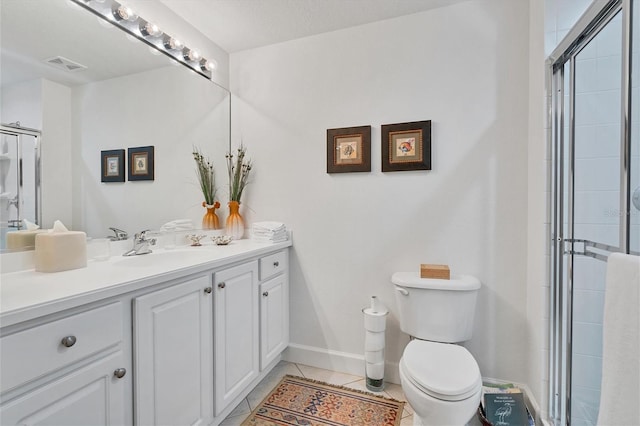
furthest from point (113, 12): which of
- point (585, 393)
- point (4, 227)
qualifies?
point (585, 393)

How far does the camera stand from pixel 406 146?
1.92m

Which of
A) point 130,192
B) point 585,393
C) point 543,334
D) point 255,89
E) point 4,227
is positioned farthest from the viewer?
point 255,89

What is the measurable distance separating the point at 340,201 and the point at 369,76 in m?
0.86

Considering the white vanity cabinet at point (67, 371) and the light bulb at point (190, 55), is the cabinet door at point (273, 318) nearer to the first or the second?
the white vanity cabinet at point (67, 371)

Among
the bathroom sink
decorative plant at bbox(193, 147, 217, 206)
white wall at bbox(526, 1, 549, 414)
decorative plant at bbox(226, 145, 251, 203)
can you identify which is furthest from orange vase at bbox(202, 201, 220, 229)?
white wall at bbox(526, 1, 549, 414)

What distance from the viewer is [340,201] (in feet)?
6.86

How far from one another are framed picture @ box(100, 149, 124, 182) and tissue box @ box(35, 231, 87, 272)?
40 cm

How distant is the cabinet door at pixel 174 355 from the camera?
1.10 meters

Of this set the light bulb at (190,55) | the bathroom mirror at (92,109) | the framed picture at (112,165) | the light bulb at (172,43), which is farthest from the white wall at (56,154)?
the light bulb at (190,55)

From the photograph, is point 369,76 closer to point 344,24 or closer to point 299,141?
point 344,24

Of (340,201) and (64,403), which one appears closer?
(64,403)

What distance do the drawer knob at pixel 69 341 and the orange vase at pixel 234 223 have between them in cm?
134

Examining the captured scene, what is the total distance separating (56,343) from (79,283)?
0.74ft

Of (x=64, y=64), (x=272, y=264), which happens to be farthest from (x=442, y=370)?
(x=64, y=64)
